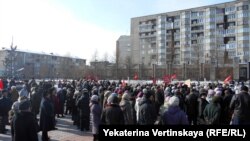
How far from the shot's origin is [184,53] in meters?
100

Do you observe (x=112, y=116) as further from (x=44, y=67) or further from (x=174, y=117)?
(x=44, y=67)

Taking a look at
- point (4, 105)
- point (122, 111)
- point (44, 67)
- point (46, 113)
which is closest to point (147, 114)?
point (122, 111)

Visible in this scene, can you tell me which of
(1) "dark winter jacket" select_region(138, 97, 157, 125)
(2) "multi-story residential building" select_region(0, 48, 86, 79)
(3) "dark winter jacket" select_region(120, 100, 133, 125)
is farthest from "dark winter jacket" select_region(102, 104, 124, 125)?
(2) "multi-story residential building" select_region(0, 48, 86, 79)

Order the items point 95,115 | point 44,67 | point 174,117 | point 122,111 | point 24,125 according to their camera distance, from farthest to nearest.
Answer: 1. point 44,67
2. point 95,115
3. point 122,111
4. point 174,117
5. point 24,125

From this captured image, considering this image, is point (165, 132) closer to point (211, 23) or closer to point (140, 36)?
point (211, 23)

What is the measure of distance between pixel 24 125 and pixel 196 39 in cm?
9497

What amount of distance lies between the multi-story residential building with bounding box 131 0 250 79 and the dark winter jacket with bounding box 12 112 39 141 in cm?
6487

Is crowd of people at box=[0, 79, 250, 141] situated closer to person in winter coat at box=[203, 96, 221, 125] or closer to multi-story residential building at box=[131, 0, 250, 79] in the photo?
person in winter coat at box=[203, 96, 221, 125]

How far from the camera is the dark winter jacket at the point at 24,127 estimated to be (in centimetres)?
729

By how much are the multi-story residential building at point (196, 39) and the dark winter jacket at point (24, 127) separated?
6487 centimetres

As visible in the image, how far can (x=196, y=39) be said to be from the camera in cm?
9869

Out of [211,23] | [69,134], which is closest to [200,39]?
[211,23]

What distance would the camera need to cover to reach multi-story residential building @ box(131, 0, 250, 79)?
7919 cm

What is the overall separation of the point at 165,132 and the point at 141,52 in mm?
107874
